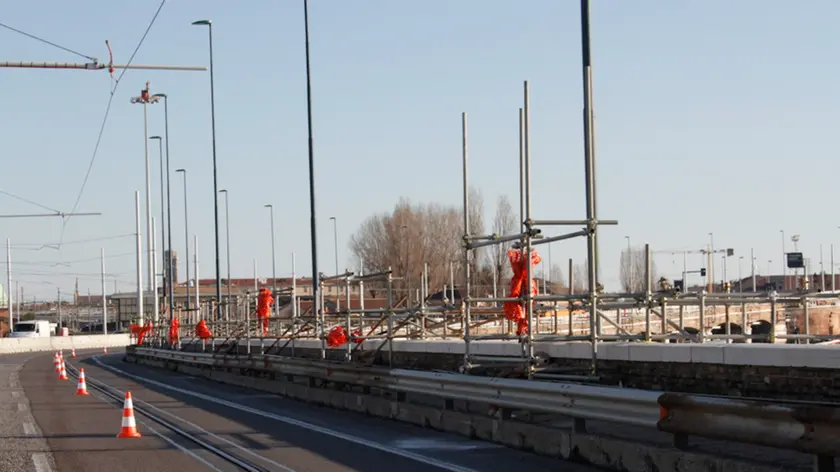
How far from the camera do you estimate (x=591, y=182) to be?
15469 millimetres

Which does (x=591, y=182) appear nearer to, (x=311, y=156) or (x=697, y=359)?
(x=697, y=359)

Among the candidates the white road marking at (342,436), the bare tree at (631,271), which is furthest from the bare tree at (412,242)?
the white road marking at (342,436)

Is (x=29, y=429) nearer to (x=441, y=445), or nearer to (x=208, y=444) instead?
(x=208, y=444)

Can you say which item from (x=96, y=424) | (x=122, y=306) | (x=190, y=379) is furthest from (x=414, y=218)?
(x=96, y=424)

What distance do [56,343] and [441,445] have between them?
82.7 metres

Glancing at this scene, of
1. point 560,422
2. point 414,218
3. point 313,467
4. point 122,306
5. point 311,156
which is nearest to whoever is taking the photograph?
point 313,467

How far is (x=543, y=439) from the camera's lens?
13.7 metres

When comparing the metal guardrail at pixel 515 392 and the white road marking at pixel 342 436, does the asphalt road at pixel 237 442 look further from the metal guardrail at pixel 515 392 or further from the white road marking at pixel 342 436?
the metal guardrail at pixel 515 392

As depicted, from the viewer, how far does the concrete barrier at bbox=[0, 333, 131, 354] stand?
283 ft

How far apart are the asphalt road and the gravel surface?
0.05ft

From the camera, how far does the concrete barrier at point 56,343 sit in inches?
3391

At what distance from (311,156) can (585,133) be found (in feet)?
50.1

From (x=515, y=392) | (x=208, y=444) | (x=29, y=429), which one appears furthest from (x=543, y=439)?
(x=29, y=429)

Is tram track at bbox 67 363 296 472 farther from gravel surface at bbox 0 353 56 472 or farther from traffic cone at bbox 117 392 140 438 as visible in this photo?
gravel surface at bbox 0 353 56 472
